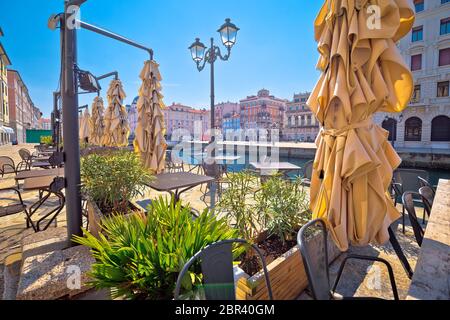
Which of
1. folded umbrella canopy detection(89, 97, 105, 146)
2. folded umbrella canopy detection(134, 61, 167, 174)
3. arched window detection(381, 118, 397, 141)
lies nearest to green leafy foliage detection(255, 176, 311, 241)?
folded umbrella canopy detection(134, 61, 167, 174)

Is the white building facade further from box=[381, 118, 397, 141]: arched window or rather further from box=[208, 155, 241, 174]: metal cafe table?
box=[208, 155, 241, 174]: metal cafe table

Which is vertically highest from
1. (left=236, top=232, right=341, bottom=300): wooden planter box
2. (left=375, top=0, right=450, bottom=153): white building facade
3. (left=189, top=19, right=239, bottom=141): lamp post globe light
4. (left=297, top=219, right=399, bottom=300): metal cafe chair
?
(left=375, top=0, right=450, bottom=153): white building facade

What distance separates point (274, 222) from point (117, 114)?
259 inches

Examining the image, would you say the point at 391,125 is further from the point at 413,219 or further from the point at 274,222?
the point at 274,222

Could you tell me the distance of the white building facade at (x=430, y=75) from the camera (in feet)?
68.4

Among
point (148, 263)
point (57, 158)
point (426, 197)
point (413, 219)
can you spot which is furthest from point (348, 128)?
point (57, 158)

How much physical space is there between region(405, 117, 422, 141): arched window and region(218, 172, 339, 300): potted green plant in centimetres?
2843

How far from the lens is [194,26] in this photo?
6.41 m

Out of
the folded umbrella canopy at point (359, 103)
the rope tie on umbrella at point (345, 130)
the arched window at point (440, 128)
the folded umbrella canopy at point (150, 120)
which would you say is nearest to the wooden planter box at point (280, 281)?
the folded umbrella canopy at point (359, 103)

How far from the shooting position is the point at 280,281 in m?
1.64

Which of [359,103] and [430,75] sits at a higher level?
[430,75]

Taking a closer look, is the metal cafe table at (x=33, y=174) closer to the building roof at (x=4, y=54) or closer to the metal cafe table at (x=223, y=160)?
the metal cafe table at (x=223, y=160)

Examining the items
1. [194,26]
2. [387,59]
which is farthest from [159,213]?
[194,26]

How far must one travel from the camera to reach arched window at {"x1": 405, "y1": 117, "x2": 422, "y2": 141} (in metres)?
23.3
